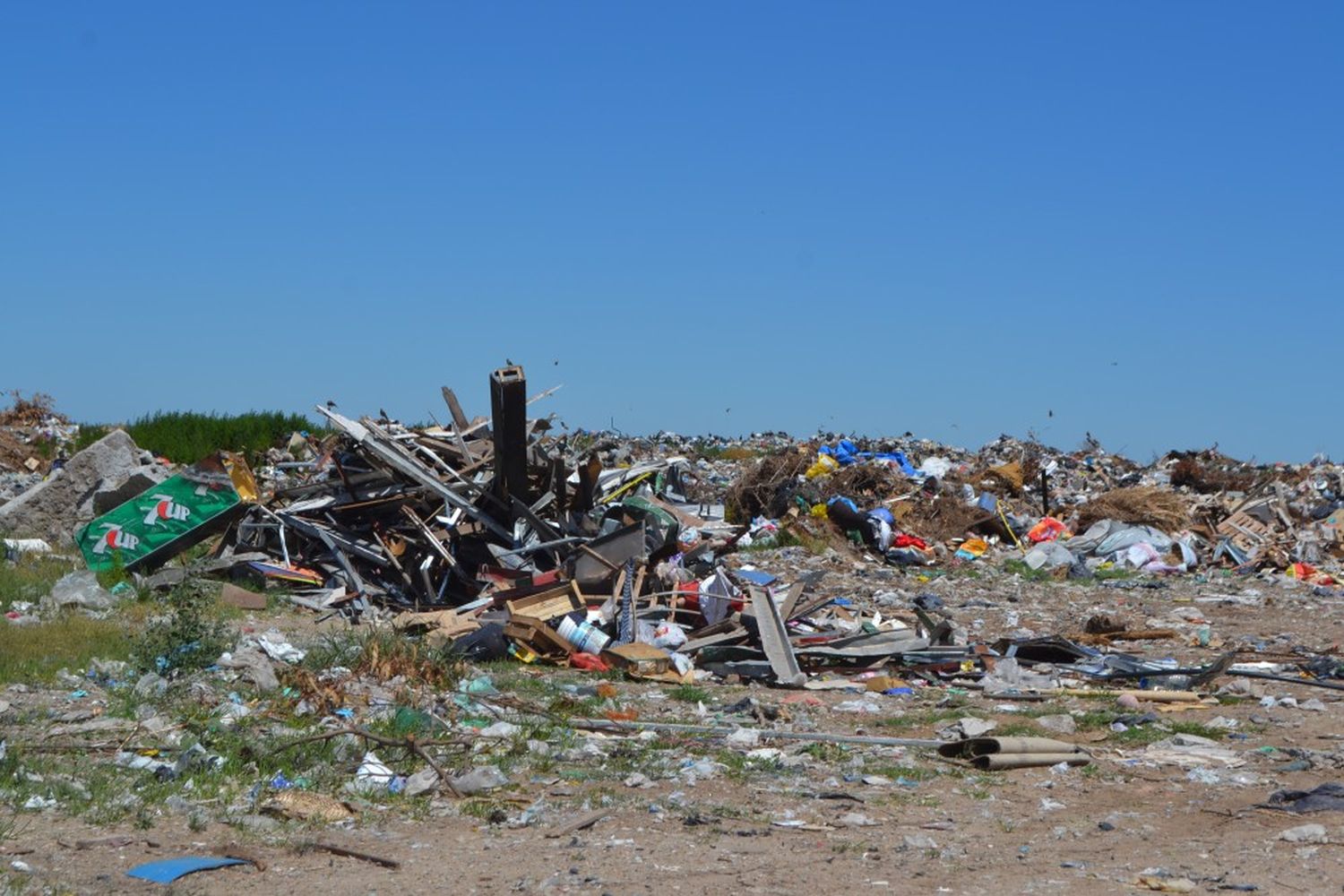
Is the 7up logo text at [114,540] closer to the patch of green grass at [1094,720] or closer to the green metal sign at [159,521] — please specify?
the green metal sign at [159,521]

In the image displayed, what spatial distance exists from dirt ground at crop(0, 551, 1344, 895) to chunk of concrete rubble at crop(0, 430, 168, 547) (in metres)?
6.64

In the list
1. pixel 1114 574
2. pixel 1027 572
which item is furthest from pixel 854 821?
pixel 1114 574

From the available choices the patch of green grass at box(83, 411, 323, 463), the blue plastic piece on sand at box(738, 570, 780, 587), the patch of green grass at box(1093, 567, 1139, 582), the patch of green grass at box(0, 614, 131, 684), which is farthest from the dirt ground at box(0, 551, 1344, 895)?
the patch of green grass at box(83, 411, 323, 463)

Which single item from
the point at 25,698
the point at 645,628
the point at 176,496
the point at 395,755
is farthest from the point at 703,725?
the point at 176,496

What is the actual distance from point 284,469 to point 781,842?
1007 centimetres

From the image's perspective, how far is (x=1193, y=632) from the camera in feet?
36.3

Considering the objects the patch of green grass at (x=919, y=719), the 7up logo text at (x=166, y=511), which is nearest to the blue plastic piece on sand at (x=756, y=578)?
the patch of green grass at (x=919, y=719)

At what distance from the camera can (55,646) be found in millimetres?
7961

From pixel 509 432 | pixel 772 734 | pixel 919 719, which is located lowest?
pixel 919 719

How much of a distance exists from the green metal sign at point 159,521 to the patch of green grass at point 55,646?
210 cm

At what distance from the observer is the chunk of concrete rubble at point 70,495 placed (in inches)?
504

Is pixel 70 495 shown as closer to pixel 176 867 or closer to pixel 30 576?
pixel 30 576

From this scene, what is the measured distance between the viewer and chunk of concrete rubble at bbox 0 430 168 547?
1279cm

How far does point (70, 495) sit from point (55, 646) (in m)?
5.77
